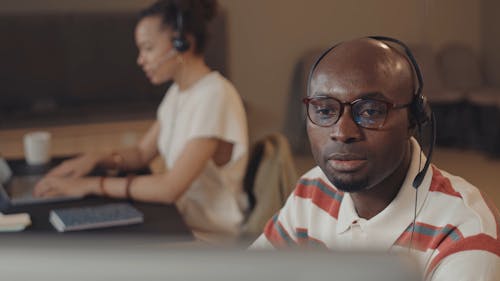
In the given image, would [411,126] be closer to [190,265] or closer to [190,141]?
[190,265]

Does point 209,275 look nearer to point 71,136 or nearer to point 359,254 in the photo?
point 359,254

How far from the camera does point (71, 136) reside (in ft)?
9.10

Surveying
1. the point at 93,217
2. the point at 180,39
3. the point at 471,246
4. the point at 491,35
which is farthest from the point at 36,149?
the point at 471,246

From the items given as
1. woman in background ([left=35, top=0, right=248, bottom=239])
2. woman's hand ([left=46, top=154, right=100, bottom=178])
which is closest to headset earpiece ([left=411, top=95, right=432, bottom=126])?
woman in background ([left=35, top=0, right=248, bottom=239])

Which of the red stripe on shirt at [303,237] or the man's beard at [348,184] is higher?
the man's beard at [348,184]

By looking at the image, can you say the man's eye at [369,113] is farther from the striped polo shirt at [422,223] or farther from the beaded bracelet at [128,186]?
the beaded bracelet at [128,186]

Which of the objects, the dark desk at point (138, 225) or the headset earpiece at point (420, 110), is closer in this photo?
the headset earpiece at point (420, 110)

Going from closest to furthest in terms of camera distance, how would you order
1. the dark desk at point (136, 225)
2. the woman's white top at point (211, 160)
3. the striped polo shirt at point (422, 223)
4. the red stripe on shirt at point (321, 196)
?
1. the striped polo shirt at point (422, 223)
2. the red stripe on shirt at point (321, 196)
3. the dark desk at point (136, 225)
4. the woman's white top at point (211, 160)

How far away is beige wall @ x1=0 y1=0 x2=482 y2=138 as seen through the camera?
132 cm

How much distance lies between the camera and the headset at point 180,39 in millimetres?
1635

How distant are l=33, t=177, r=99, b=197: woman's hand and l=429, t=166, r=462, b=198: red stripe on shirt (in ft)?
2.91

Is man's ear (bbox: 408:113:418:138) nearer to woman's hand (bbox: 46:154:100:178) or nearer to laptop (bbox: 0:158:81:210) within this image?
laptop (bbox: 0:158:81:210)

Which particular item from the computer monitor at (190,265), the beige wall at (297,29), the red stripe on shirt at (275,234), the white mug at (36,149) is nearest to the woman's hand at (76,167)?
the white mug at (36,149)

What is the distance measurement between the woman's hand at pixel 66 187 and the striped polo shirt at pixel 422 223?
2.36 feet
